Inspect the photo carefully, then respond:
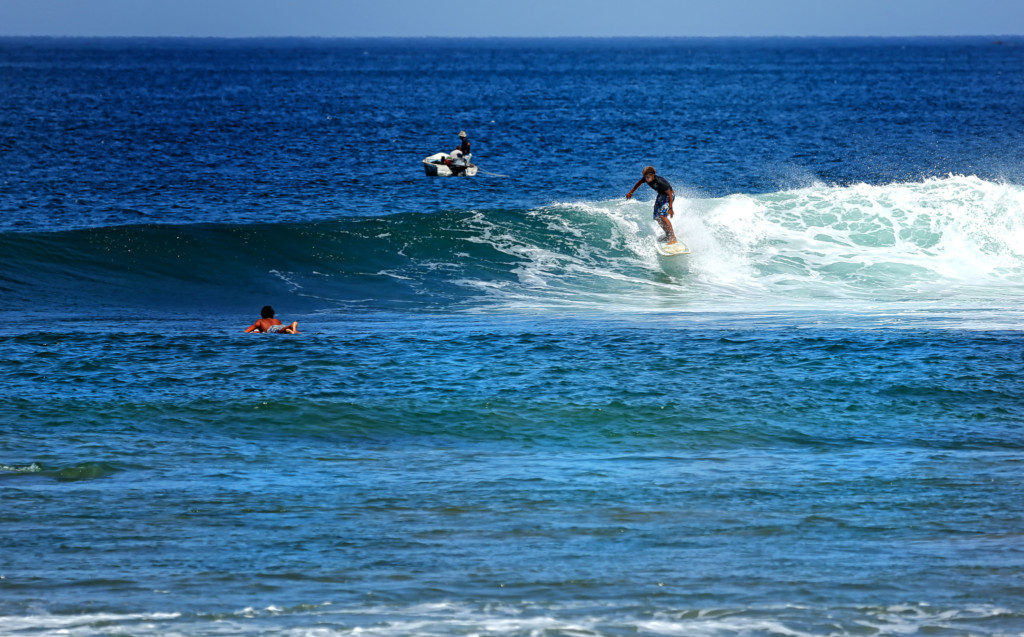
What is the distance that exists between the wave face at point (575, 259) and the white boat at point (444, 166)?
13.2m

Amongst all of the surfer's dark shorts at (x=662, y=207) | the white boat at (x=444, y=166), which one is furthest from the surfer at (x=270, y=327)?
the white boat at (x=444, y=166)

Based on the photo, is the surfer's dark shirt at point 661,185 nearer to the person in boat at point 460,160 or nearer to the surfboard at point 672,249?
the surfboard at point 672,249

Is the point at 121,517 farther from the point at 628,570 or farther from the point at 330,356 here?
the point at 330,356

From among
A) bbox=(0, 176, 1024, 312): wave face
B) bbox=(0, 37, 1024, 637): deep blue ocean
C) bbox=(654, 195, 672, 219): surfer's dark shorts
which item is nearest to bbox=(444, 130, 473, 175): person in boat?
bbox=(0, 37, 1024, 637): deep blue ocean

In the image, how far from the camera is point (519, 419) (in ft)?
39.5

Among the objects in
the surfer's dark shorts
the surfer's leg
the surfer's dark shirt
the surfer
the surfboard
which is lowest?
the surfer

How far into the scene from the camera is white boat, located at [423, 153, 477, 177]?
4000 centimetres

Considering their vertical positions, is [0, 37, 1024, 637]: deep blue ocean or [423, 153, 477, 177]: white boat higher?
[423, 153, 477, 177]: white boat

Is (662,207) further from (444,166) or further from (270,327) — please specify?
(444,166)

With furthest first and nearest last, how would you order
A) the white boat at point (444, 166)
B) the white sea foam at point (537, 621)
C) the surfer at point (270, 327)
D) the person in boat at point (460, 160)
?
the white boat at point (444, 166) → the person in boat at point (460, 160) → the surfer at point (270, 327) → the white sea foam at point (537, 621)

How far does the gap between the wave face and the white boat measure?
13224mm

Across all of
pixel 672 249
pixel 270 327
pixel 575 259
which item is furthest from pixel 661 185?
pixel 270 327

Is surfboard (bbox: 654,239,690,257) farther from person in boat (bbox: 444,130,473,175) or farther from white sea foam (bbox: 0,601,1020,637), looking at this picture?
person in boat (bbox: 444,130,473,175)

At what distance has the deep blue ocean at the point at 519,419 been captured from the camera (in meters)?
7.51
